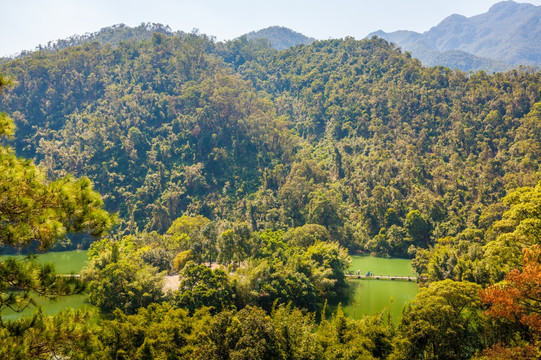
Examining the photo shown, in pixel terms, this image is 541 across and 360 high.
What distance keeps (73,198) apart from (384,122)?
167 feet

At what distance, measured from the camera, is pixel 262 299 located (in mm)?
19266

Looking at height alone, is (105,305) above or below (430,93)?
below

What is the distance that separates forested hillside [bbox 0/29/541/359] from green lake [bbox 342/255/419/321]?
1414 millimetres

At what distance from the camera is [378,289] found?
25250 mm

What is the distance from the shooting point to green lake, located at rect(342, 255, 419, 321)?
21281 millimetres

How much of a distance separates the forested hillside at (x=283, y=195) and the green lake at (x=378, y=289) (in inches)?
55.7

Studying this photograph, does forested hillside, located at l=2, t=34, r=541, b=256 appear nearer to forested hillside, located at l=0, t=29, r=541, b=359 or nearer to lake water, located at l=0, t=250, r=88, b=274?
forested hillside, located at l=0, t=29, r=541, b=359

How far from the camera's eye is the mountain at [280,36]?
151625mm

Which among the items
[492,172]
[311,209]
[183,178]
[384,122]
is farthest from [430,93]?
[183,178]

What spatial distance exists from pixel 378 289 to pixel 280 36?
14988cm

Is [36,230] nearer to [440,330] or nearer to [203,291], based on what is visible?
[203,291]

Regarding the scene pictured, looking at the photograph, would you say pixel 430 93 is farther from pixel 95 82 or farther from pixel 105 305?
pixel 95 82

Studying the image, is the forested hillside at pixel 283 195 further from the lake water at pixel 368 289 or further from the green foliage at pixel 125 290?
the lake water at pixel 368 289

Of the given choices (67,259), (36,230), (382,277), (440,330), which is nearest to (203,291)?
(440,330)
